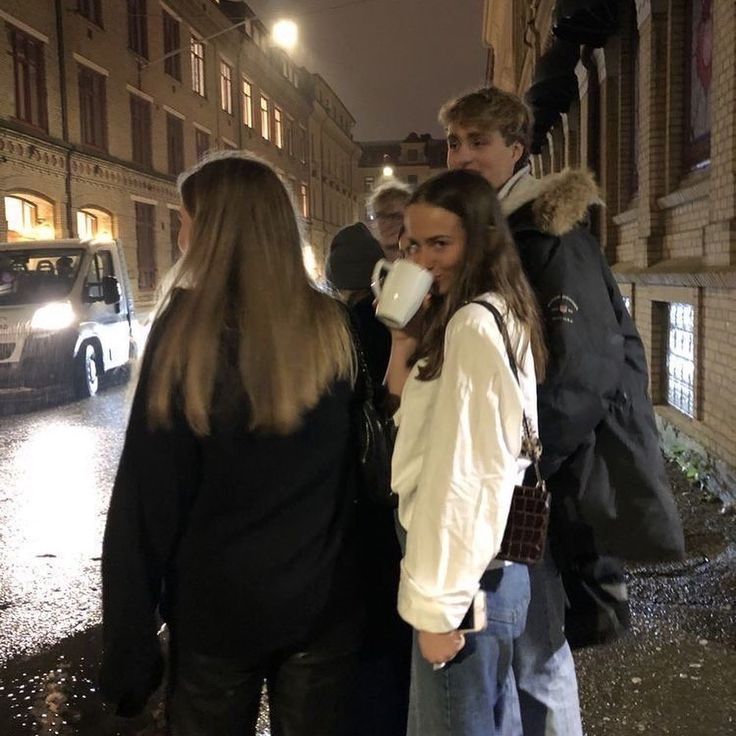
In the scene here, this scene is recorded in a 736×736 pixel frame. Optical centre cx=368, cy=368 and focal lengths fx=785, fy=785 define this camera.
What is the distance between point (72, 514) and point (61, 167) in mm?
17255

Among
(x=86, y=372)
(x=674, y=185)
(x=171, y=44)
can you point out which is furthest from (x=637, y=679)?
(x=171, y=44)

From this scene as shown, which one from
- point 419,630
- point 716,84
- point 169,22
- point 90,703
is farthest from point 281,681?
point 169,22

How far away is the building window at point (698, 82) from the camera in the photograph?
7.27 meters

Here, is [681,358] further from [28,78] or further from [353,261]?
[28,78]

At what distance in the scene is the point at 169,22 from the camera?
28.2 metres

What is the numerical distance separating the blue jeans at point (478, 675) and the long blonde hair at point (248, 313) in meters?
0.65

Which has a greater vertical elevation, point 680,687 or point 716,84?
point 716,84

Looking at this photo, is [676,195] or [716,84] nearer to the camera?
[716,84]

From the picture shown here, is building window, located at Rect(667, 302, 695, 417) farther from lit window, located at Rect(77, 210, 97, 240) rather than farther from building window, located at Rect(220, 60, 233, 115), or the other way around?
building window, located at Rect(220, 60, 233, 115)

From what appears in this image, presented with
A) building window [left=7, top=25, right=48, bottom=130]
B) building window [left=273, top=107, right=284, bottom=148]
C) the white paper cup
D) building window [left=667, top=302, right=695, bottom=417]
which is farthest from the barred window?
the white paper cup

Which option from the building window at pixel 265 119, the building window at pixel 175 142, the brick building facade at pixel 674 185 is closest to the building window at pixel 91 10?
the building window at pixel 175 142

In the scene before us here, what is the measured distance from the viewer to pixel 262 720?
3.34 meters

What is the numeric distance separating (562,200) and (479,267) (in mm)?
391

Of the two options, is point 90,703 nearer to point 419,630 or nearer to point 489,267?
point 419,630
